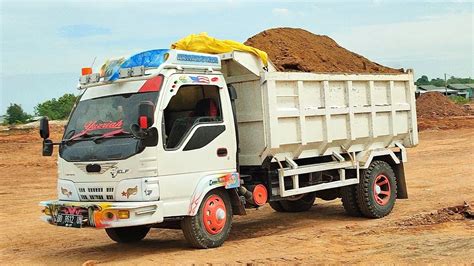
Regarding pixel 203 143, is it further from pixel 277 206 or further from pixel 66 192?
pixel 277 206

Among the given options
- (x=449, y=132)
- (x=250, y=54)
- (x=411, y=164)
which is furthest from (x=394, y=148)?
(x=449, y=132)

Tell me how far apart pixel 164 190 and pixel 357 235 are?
3025mm

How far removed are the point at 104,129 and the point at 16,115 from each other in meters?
52.9

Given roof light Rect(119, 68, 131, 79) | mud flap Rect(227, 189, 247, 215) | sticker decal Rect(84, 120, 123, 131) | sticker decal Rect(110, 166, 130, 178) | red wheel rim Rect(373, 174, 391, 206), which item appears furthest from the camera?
red wheel rim Rect(373, 174, 391, 206)

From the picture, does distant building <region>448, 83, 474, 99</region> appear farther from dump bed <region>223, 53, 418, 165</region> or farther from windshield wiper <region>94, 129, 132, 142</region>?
windshield wiper <region>94, 129, 132, 142</region>

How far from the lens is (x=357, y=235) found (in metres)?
9.26

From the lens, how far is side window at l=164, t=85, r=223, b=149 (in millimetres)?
8414

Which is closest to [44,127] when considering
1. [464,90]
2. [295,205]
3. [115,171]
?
[115,171]

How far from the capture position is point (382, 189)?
11.4 meters

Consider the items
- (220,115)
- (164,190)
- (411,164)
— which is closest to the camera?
(164,190)

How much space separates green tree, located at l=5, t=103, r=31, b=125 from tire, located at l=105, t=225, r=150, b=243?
1929 inches

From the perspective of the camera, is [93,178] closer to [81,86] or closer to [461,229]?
[81,86]

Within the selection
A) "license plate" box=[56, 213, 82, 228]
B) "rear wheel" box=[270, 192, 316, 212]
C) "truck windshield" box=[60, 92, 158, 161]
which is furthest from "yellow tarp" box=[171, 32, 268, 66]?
"rear wheel" box=[270, 192, 316, 212]

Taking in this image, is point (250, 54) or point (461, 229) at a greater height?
point (250, 54)
